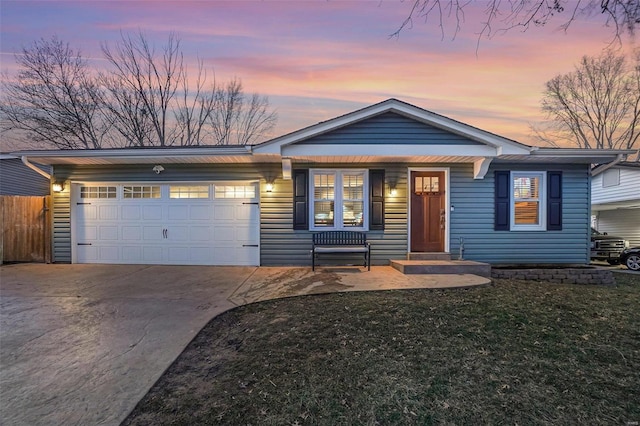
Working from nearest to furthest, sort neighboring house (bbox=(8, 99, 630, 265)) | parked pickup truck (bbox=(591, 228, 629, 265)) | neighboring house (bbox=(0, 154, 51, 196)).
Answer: neighboring house (bbox=(8, 99, 630, 265)) < parked pickup truck (bbox=(591, 228, 629, 265)) < neighboring house (bbox=(0, 154, 51, 196))

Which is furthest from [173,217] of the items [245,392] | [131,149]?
[245,392]

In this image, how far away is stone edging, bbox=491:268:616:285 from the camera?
6.98 meters

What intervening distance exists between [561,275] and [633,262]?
16.5ft

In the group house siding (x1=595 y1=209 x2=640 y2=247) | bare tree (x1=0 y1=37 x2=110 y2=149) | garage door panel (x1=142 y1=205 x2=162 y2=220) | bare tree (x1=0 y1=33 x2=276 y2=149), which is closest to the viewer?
garage door panel (x1=142 y1=205 x2=162 y2=220)

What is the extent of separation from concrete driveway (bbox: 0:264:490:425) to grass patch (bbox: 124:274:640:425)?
0.32 meters

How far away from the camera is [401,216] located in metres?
7.96

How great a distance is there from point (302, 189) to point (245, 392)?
5759mm

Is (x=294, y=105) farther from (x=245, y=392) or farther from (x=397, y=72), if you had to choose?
(x=245, y=392)

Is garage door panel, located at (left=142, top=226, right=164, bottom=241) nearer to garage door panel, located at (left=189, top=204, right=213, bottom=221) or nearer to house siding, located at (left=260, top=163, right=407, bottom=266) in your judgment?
garage door panel, located at (left=189, top=204, right=213, bottom=221)

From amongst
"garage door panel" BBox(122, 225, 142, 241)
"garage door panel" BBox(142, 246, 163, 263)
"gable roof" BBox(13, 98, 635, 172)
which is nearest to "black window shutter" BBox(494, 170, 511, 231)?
"gable roof" BBox(13, 98, 635, 172)

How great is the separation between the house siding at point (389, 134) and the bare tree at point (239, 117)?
1204cm

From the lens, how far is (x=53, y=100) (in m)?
15.0

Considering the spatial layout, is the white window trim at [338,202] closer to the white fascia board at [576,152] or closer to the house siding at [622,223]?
the white fascia board at [576,152]

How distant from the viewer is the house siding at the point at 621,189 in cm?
1223
